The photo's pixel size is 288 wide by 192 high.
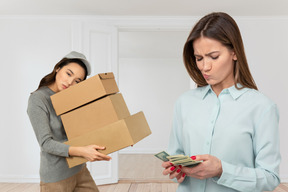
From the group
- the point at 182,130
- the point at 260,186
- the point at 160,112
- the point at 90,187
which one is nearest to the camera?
the point at 260,186

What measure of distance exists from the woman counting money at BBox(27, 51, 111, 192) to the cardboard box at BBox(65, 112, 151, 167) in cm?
4

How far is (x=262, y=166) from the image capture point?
2.89ft

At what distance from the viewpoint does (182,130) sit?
1.05 m

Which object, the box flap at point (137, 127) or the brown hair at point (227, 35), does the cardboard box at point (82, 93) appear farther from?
the brown hair at point (227, 35)

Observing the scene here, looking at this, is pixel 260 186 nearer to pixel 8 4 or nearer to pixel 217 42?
pixel 217 42

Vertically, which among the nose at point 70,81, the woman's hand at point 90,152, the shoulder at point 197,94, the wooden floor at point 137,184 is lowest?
the wooden floor at point 137,184

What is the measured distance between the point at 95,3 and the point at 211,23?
310 cm

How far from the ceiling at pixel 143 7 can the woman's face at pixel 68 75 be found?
7.51ft

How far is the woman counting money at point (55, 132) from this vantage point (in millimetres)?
1509

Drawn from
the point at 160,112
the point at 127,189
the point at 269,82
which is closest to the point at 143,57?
the point at 160,112

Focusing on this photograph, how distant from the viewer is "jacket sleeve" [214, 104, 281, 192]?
874 mm

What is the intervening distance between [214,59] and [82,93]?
757 mm

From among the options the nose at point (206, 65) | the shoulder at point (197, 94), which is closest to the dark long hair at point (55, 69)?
the shoulder at point (197, 94)

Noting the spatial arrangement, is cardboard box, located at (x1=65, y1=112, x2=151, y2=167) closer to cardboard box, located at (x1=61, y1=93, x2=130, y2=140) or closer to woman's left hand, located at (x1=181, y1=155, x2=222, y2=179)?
cardboard box, located at (x1=61, y1=93, x2=130, y2=140)
